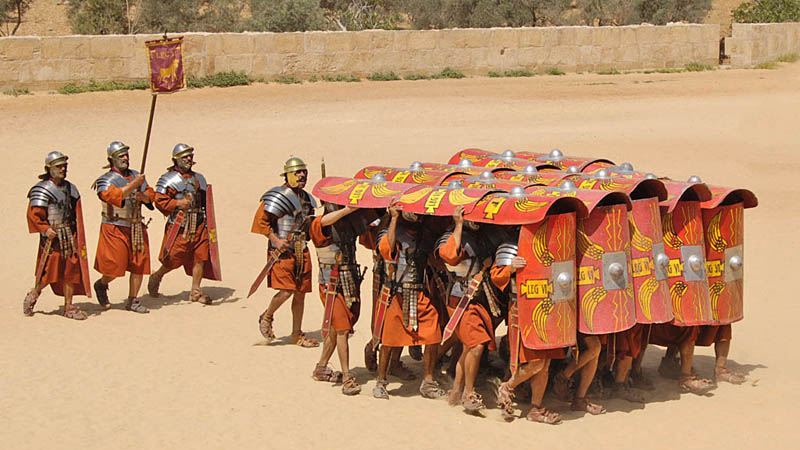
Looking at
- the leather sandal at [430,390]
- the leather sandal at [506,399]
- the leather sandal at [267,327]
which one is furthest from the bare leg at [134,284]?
the leather sandal at [506,399]

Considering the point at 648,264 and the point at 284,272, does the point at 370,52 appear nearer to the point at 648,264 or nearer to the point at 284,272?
the point at 284,272

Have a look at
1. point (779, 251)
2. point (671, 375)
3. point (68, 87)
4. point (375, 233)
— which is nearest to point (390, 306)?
point (375, 233)

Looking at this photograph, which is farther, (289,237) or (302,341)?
(302,341)

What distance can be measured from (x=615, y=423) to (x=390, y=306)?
76.2 inches

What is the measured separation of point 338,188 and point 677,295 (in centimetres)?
285

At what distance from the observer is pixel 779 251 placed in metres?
14.3

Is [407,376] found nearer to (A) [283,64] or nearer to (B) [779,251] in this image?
(B) [779,251]

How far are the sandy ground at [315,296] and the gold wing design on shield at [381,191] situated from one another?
164 centimetres

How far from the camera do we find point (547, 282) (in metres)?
8.05

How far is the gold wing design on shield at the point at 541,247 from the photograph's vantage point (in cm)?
801

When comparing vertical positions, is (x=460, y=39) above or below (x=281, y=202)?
above

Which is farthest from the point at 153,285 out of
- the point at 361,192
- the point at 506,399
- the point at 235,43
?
the point at 235,43

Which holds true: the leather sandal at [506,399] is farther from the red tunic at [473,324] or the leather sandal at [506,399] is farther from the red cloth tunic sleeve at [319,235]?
the red cloth tunic sleeve at [319,235]

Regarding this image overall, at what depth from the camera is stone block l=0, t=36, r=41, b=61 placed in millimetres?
23688
